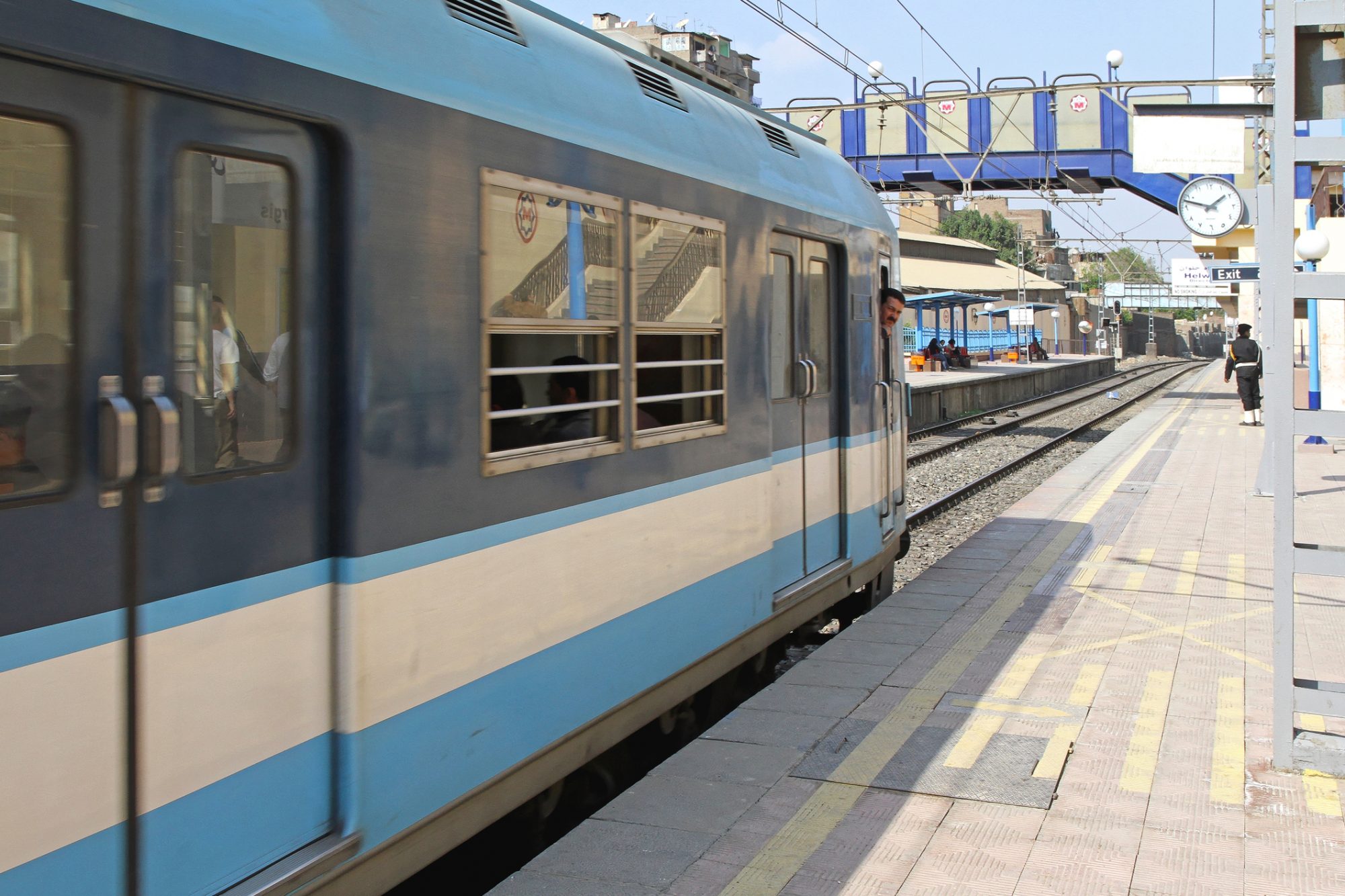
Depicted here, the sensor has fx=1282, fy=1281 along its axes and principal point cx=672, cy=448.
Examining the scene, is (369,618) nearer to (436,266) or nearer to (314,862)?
(314,862)

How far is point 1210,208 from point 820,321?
9.93 m

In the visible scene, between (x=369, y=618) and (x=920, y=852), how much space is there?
6.59ft

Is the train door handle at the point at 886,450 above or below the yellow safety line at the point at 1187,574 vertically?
above

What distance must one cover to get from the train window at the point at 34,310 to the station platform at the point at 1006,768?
1.99 meters

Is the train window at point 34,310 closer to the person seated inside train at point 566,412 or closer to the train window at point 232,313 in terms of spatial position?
the train window at point 232,313

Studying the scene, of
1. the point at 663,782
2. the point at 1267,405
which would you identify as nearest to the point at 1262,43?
the point at 1267,405

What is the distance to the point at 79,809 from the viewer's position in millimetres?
2500

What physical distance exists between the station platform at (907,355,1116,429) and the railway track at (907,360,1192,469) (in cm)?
35

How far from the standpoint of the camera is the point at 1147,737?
5.42 meters

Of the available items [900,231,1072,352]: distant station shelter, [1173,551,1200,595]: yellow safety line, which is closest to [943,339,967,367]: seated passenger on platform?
[900,231,1072,352]: distant station shelter

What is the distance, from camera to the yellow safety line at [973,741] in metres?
5.04

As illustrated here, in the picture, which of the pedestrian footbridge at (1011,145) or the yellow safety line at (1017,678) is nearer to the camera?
the yellow safety line at (1017,678)

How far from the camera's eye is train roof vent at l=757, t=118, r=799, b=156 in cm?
662

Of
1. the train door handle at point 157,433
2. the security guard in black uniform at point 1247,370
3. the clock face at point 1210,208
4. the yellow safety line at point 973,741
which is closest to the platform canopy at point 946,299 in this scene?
the security guard in black uniform at point 1247,370
